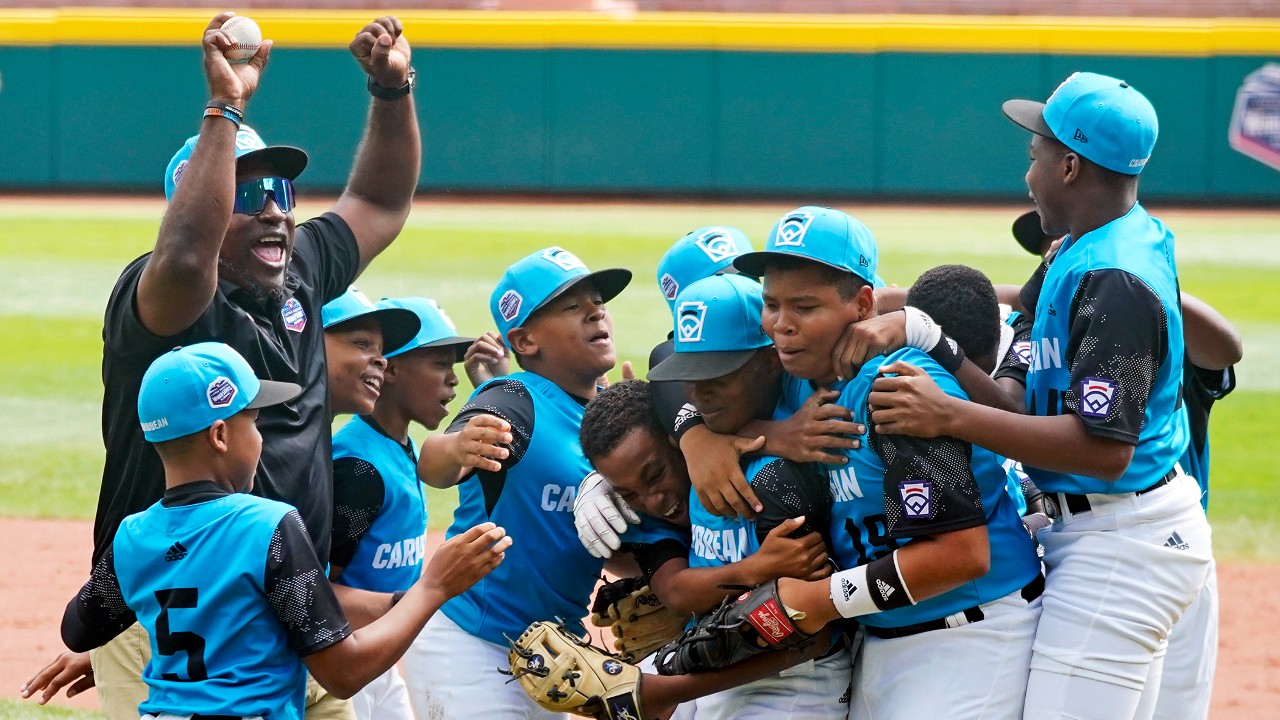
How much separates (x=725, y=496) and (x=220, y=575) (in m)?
1.13

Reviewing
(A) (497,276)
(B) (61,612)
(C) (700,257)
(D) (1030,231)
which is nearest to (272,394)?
(C) (700,257)

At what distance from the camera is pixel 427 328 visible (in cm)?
436

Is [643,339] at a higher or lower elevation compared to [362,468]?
lower

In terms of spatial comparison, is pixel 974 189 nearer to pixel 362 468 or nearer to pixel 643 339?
pixel 643 339

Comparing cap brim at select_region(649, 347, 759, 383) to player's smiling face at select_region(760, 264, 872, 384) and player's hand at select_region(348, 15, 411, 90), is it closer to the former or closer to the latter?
player's smiling face at select_region(760, 264, 872, 384)

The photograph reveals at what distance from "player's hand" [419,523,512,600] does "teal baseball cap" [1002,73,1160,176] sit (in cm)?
162

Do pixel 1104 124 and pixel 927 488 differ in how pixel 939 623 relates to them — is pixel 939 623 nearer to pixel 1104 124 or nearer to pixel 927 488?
pixel 927 488

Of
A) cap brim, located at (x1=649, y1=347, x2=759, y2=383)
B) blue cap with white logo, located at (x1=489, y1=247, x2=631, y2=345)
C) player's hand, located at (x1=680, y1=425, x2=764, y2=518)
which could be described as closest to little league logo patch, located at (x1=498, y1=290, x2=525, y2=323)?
blue cap with white logo, located at (x1=489, y1=247, x2=631, y2=345)

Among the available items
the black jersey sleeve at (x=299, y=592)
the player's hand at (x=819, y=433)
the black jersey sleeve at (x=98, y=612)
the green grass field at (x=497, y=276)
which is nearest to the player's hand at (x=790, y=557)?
the player's hand at (x=819, y=433)

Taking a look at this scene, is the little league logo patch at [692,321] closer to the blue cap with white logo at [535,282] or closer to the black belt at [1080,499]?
the blue cap with white logo at [535,282]

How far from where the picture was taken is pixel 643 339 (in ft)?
38.3

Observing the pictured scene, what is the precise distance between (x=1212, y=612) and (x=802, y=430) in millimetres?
1385

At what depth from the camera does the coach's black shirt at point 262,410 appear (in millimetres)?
3354

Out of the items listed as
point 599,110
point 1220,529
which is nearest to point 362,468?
point 1220,529
